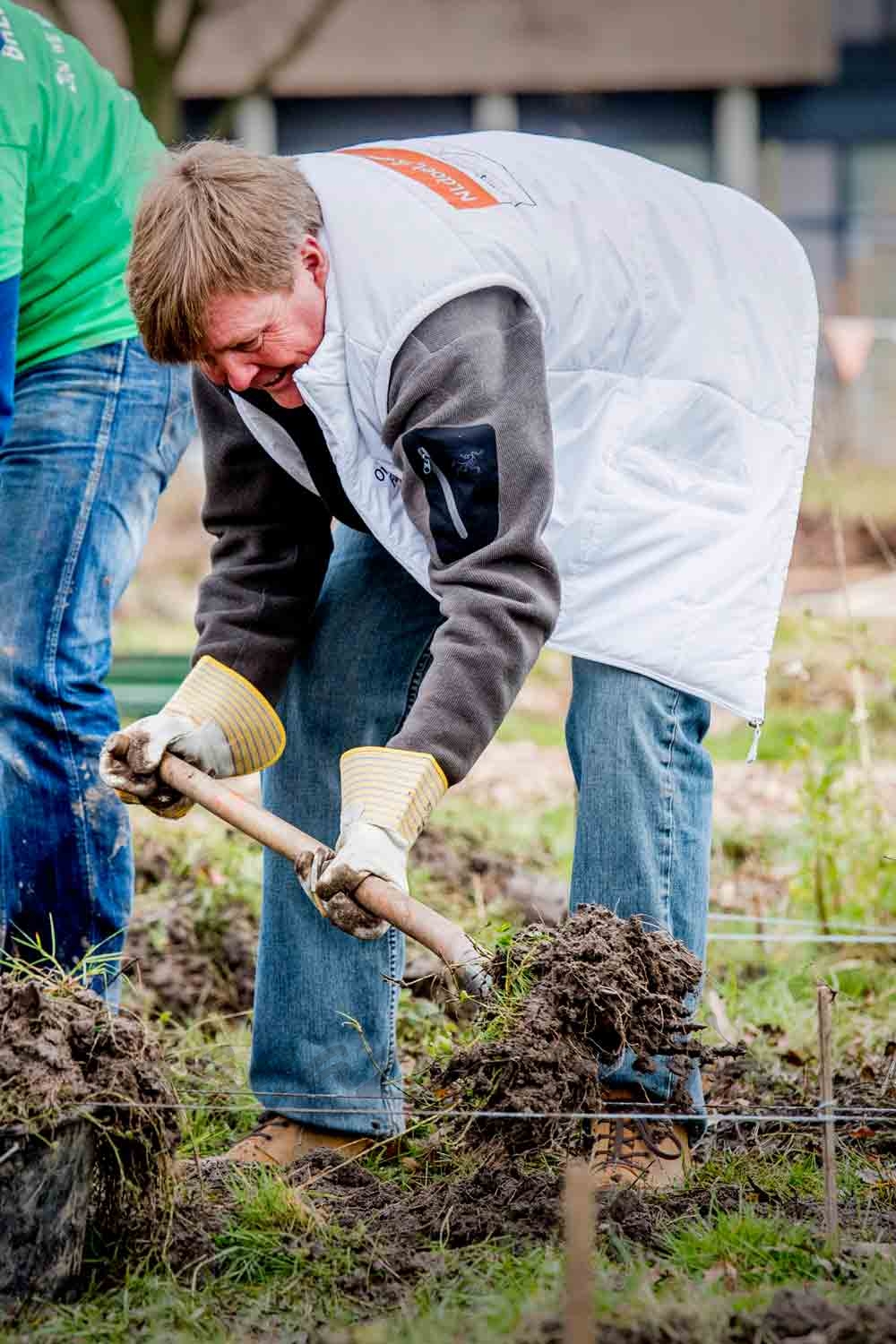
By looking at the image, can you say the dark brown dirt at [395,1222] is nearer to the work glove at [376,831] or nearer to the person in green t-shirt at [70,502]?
the work glove at [376,831]

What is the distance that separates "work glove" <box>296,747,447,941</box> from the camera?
2236mm

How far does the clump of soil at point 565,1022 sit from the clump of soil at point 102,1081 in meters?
0.42

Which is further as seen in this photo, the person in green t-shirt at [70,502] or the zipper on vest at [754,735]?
the person in green t-shirt at [70,502]

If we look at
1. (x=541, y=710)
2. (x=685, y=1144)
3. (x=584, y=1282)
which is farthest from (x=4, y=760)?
(x=541, y=710)

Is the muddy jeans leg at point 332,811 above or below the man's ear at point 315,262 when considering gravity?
below

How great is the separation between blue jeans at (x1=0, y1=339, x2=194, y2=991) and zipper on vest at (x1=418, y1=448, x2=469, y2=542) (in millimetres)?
989

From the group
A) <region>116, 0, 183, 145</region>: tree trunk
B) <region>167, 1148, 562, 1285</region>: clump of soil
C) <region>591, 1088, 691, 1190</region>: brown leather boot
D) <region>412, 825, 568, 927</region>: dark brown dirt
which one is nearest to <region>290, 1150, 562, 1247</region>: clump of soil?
<region>167, 1148, 562, 1285</region>: clump of soil

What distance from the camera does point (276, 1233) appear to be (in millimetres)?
2383

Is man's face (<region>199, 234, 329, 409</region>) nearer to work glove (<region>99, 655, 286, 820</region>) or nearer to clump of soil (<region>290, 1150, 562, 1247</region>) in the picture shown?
work glove (<region>99, 655, 286, 820</region>)

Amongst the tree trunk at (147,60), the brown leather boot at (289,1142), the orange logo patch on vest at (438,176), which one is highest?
the tree trunk at (147,60)

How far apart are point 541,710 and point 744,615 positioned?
417 cm

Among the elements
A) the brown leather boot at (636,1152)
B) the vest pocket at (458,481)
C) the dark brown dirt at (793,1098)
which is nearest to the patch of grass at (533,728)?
the dark brown dirt at (793,1098)

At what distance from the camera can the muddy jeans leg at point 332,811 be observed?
2.78 meters

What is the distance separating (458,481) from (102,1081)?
98 cm
